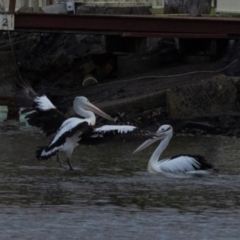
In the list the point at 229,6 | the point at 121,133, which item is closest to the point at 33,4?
the point at 229,6

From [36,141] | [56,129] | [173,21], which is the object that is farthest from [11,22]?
[56,129]

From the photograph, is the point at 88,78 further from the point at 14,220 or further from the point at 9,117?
the point at 14,220

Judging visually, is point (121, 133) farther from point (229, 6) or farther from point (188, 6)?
point (229, 6)

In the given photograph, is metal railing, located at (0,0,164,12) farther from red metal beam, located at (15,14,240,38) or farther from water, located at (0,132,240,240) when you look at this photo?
water, located at (0,132,240,240)

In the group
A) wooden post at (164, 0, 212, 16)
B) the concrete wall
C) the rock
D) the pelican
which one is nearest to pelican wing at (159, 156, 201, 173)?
the pelican

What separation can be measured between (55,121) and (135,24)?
8.10 meters

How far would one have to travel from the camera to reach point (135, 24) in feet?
65.7

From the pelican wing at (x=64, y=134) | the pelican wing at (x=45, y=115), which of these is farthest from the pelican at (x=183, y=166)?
the pelican wing at (x=45, y=115)

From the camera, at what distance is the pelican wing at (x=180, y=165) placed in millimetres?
11391

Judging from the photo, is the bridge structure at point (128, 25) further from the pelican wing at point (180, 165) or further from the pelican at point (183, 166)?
the pelican wing at point (180, 165)

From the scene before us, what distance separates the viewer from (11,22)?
19516 mm

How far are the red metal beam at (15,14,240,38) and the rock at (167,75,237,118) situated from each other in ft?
9.41

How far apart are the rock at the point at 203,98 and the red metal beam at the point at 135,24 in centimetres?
287

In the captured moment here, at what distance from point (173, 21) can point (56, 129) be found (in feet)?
27.1
